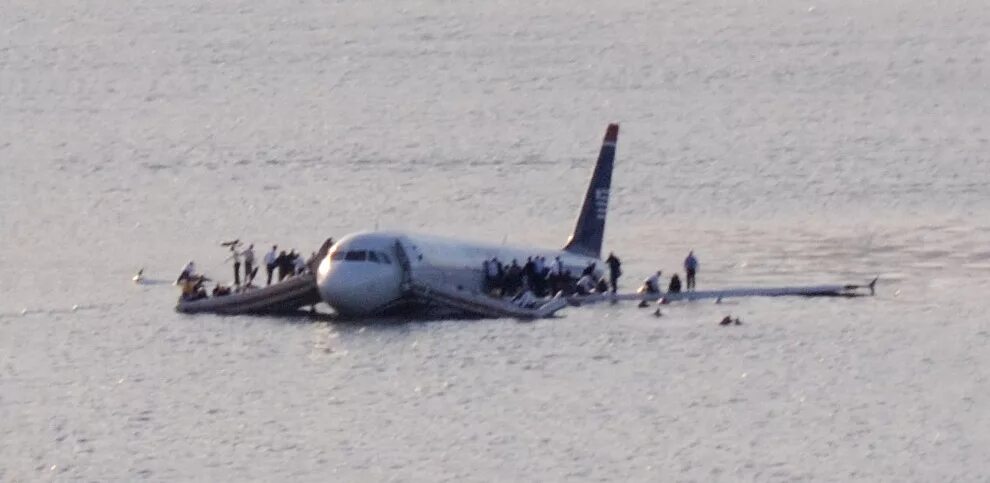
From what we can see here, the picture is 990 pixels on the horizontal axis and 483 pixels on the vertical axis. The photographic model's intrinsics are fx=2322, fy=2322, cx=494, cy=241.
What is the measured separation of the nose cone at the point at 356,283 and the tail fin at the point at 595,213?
45.1ft

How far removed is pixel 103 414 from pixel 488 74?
119290 mm

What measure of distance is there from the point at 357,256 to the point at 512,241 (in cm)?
2255

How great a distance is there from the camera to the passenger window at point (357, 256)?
2450 inches

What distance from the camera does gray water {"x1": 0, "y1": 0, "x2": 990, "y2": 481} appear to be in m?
46.1

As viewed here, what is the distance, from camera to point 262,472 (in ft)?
142

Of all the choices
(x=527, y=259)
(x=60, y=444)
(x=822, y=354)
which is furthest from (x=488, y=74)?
(x=60, y=444)

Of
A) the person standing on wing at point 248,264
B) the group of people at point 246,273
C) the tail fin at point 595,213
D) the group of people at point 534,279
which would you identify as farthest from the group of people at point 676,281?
the person standing on wing at point 248,264

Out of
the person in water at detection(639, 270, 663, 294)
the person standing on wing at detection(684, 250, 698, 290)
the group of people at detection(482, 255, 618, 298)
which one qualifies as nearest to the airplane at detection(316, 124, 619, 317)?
the group of people at detection(482, 255, 618, 298)

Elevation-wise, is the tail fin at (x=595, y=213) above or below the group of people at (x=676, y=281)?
above

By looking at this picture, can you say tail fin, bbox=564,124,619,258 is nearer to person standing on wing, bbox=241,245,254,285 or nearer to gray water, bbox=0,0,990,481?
gray water, bbox=0,0,990,481

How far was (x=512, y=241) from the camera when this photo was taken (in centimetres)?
8438

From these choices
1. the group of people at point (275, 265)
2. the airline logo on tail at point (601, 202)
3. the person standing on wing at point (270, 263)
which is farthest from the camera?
the airline logo on tail at point (601, 202)

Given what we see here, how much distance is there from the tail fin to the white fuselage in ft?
37.0

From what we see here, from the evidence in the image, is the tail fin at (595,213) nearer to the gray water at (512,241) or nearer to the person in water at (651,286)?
the gray water at (512,241)
